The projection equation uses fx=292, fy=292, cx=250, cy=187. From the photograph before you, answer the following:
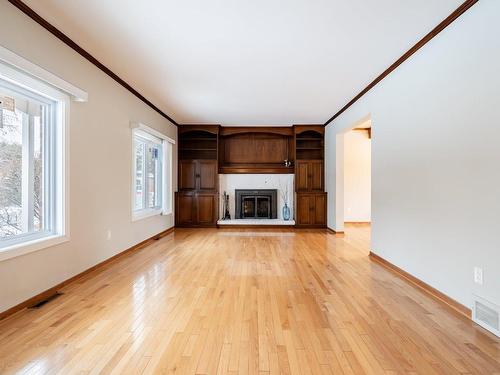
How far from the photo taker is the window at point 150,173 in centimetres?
523

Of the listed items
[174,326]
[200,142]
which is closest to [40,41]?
[174,326]

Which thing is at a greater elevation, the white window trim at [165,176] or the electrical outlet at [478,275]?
the white window trim at [165,176]

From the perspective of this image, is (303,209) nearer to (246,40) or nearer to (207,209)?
(207,209)

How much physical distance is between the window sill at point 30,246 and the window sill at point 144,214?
1.88 metres

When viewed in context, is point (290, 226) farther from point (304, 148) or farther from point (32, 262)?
point (32, 262)

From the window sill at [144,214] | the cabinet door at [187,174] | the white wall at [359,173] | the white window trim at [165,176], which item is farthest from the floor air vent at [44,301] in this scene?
the white wall at [359,173]

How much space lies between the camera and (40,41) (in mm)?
2713

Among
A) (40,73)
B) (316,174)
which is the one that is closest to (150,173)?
(40,73)

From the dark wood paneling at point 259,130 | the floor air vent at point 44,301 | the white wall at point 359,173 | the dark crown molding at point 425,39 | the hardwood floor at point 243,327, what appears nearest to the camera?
the hardwood floor at point 243,327

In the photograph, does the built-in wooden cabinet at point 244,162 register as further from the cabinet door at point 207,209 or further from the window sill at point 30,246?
the window sill at point 30,246

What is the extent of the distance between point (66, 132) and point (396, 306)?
3.68 metres

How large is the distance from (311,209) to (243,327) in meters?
5.38

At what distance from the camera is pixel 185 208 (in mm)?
7535

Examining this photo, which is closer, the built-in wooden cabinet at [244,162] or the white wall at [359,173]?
the built-in wooden cabinet at [244,162]
